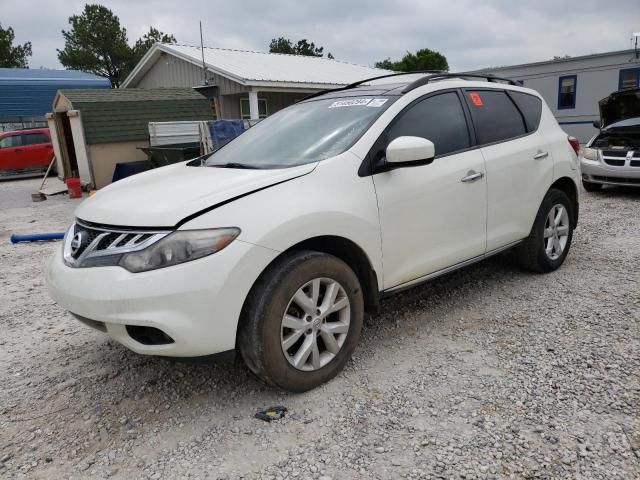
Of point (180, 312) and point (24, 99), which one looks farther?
point (24, 99)

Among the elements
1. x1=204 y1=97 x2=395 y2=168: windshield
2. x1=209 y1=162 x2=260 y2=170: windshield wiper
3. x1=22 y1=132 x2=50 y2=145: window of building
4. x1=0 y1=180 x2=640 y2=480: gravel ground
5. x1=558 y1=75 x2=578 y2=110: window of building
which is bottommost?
x1=0 y1=180 x2=640 y2=480: gravel ground

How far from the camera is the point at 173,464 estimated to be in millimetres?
2314

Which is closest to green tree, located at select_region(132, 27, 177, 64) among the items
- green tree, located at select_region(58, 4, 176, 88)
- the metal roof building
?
green tree, located at select_region(58, 4, 176, 88)

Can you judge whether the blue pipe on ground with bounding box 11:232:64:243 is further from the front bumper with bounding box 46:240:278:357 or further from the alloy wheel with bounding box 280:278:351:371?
the alloy wheel with bounding box 280:278:351:371

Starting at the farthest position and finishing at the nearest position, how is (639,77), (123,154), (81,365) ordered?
(639,77)
(123,154)
(81,365)

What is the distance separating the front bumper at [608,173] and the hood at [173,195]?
7706 mm

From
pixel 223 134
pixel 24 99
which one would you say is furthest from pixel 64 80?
pixel 223 134

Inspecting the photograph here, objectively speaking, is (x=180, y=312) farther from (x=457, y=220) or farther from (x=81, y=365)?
(x=457, y=220)

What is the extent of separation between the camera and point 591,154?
9.15m

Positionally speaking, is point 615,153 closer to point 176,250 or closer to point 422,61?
point 176,250

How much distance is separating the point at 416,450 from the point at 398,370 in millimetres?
746

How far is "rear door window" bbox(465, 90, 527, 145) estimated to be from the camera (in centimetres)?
383

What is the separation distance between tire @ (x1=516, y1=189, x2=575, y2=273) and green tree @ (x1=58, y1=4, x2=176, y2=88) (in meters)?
51.8

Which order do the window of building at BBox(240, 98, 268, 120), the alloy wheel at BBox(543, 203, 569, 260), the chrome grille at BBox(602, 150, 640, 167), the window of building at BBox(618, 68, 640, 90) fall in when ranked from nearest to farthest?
the alloy wheel at BBox(543, 203, 569, 260) < the chrome grille at BBox(602, 150, 640, 167) < the window of building at BBox(618, 68, 640, 90) < the window of building at BBox(240, 98, 268, 120)
